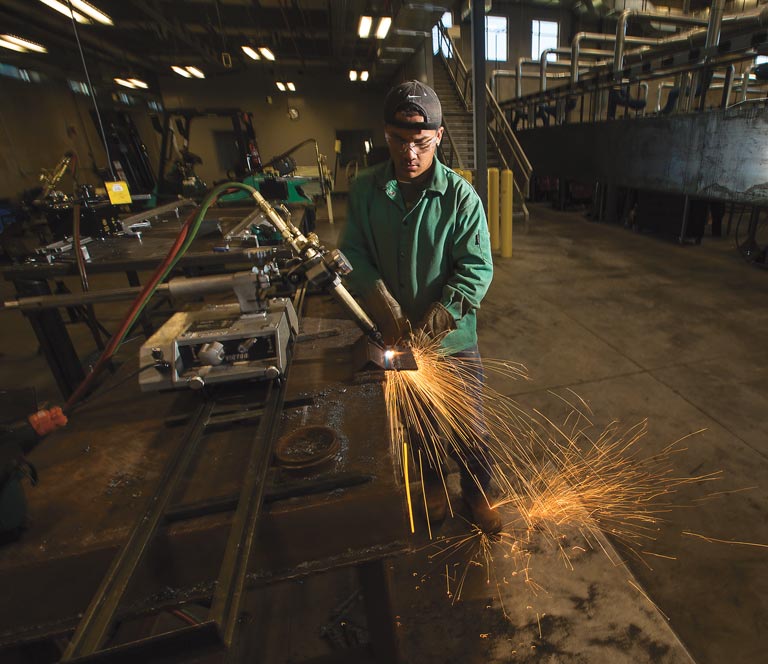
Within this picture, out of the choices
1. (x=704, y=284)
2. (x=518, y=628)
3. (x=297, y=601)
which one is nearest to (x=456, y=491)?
(x=518, y=628)

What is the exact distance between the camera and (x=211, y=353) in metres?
1.28

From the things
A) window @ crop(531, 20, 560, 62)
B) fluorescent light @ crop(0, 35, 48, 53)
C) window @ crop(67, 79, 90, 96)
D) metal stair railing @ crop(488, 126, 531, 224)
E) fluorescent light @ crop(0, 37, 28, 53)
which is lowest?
metal stair railing @ crop(488, 126, 531, 224)

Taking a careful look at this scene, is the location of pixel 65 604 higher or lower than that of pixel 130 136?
lower

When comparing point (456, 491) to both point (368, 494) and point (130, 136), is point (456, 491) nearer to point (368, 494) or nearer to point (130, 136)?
point (368, 494)

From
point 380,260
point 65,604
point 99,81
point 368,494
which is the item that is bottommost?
point 65,604

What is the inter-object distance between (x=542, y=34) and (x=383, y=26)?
11.1m

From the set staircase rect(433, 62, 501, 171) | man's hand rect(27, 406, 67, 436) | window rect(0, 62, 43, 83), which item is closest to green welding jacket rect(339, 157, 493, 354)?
man's hand rect(27, 406, 67, 436)

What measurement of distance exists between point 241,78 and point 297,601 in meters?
17.1

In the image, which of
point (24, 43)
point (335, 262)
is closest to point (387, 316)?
point (335, 262)

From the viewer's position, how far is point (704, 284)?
507 cm

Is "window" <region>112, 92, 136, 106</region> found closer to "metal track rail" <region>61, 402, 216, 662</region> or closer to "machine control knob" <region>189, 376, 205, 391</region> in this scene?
"machine control knob" <region>189, 376, 205, 391</region>

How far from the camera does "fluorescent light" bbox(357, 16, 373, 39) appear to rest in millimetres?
8875

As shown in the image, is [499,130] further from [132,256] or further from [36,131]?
[132,256]

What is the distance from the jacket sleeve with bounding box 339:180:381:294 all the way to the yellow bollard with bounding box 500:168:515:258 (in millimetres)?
5070
